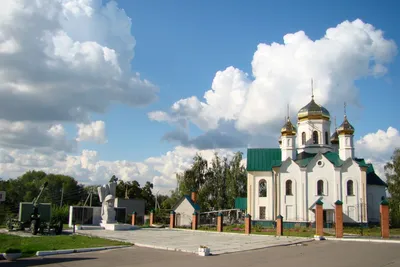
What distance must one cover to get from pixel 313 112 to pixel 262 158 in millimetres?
7439

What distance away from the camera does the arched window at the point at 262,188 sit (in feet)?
132

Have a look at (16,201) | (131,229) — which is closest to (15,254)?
(131,229)

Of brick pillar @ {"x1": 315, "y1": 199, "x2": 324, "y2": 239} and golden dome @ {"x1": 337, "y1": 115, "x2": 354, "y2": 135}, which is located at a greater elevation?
golden dome @ {"x1": 337, "y1": 115, "x2": 354, "y2": 135}

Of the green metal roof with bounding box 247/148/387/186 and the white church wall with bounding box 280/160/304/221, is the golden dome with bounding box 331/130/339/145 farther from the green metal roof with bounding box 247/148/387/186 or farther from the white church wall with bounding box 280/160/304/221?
the white church wall with bounding box 280/160/304/221

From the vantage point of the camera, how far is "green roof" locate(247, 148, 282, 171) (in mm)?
40406

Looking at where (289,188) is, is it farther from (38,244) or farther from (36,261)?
(36,261)

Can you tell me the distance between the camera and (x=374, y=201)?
3725cm

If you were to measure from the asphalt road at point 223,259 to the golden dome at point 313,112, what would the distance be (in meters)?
26.1

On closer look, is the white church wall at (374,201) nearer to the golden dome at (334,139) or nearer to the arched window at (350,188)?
the arched window at (350,188)

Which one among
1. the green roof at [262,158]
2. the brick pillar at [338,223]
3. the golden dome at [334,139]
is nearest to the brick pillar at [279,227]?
the brick pillar at [338,223]

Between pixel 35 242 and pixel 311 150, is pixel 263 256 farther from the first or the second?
pixel 311 150

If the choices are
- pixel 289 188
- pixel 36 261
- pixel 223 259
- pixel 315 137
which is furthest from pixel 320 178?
Answer: pixel 36 261

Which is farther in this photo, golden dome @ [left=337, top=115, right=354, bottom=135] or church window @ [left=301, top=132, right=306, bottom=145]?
church window @ [left=301, top=132, right=306, bottom=145]

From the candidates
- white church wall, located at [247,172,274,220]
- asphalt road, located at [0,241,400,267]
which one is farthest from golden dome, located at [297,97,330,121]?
asphalt road, located at [0,241,400,267]
